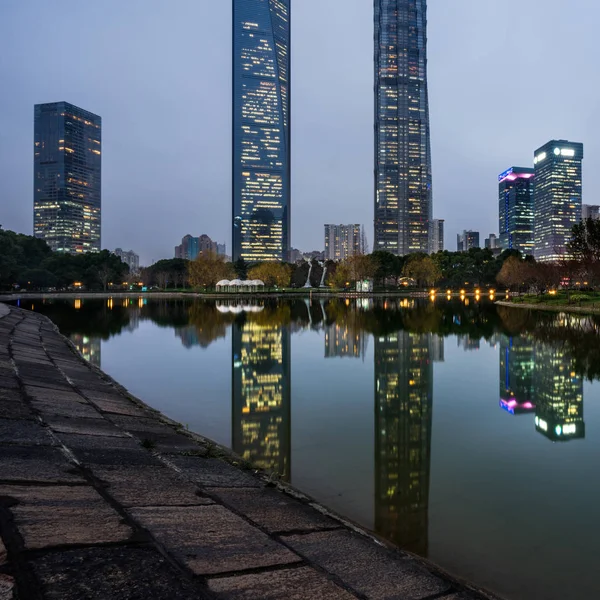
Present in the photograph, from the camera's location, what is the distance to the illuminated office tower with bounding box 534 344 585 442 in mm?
11203

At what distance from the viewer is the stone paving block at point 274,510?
19.1ft

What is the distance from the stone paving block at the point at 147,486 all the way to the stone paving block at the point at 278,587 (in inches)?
84.0

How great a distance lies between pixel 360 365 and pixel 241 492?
42.2 ft

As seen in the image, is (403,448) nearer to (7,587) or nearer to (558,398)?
(558,398)

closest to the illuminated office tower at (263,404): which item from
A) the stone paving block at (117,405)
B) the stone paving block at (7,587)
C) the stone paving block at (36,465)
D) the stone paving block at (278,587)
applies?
the stone paving block at (117,405)

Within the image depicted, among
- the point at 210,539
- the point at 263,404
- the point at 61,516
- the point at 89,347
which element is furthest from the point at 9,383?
the point at 89,347

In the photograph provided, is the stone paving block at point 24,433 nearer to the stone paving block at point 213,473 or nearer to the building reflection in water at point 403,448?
the stone paving block at point 213,473

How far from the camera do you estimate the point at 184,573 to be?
4129 mm

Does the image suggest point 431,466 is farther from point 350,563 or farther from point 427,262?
point 427,262

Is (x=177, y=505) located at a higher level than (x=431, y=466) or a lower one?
higher

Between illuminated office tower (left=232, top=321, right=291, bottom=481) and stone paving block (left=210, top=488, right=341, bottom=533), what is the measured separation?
1.50 metres

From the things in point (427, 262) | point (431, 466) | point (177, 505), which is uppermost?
point (427, 262)

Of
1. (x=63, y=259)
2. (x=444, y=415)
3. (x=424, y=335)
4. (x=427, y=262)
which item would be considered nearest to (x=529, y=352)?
(x=424, y=335)

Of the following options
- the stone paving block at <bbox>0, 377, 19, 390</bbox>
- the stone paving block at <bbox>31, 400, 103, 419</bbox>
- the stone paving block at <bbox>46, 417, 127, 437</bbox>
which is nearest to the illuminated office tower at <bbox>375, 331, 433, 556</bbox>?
the stone paving block at <bbox>46, 417, 127, 437</bbox>
